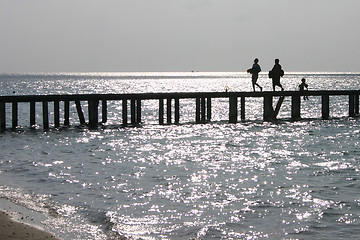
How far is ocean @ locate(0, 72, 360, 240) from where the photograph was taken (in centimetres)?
1130

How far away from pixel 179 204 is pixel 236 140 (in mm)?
14182

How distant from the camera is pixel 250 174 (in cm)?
1723

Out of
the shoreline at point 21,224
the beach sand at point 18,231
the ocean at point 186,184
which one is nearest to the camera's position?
the beach sand at point 18,231

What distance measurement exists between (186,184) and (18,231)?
239 inches

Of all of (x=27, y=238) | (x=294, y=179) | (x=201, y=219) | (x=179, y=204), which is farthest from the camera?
(x=294, y=179)

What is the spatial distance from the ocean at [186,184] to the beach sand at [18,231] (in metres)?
0.45

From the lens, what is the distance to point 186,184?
15.5 meters

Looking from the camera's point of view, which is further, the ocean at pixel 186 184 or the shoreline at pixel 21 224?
the ocean at pixel 186 184

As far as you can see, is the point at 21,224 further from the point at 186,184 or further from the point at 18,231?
the point at 186,184

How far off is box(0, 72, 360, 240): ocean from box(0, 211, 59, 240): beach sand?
45cm

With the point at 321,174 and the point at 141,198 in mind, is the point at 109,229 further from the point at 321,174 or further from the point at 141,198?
the point at 321,174

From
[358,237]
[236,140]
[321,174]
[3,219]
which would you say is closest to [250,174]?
[321,174]

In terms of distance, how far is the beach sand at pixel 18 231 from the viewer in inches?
381

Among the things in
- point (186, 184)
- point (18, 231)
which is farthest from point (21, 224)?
point (186, 184)
